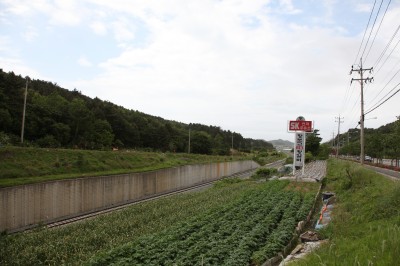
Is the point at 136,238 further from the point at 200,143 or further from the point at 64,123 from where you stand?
the point at 200,143

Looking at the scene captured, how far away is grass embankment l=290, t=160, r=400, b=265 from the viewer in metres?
6.30

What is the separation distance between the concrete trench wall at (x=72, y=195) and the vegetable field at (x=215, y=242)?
13995mm

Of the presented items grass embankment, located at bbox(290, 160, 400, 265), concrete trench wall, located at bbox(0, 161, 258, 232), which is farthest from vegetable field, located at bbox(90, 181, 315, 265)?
concrete trench wall, located at bbox(0, 161, 258, 232)

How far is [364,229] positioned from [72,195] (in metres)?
24.3

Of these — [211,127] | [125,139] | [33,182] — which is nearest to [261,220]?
[33,182]

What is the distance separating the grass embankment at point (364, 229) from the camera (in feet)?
20.7

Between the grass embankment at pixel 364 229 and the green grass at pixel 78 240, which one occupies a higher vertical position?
the grass embankment at pixel 364 229

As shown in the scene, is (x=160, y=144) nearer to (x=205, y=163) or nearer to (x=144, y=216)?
(x=205, y=163)

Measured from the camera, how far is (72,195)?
28.9 metres

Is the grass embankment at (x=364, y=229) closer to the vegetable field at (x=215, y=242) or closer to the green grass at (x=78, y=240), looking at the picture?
the vegetable field at (x=215, y=242)

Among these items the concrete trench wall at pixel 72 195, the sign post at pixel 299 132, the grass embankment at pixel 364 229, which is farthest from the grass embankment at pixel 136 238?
the sign post at pixel 299 132

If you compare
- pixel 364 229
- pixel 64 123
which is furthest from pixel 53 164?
pixel 364 229

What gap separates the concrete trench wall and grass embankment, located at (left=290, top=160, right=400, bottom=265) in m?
20.1

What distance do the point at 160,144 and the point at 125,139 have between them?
1184cm
